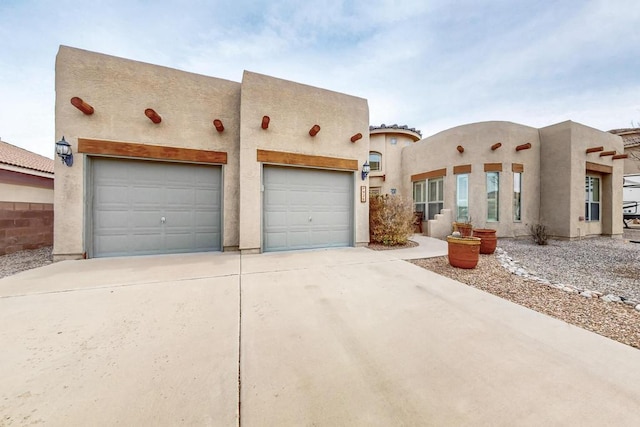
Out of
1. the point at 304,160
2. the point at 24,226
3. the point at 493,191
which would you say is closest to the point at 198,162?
the point at 304,160

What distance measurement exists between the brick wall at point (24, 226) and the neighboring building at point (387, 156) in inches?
503

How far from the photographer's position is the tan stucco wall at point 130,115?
5082 mm

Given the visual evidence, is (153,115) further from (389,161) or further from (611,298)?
(389,161)

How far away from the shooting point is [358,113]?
22.5ft

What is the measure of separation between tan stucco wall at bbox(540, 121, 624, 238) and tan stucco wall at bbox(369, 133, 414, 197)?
18.4ft

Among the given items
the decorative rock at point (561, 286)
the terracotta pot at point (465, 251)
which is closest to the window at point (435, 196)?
the decorative rock at point (561, 286)

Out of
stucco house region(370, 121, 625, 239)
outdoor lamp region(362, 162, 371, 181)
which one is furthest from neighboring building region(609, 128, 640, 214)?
outdoor lamp region(362, 162, 371, 181)

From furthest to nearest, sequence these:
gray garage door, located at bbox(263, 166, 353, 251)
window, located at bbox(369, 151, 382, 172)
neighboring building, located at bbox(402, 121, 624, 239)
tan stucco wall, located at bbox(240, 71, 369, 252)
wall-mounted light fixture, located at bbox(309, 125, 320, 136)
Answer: window, located at bbox(369, 151, 382, 172) < neighboring building, located at bbox(402, 121, 624, 239) < gray garage door, located at bbox(263, 166, 353, 251) < wall-mounted light fixture, located at bbox(309, 125, 320, 136) < tan stucco wall, located at bbox(240, 71, 369, 252)

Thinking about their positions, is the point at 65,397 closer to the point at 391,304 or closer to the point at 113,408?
the point at 113,408

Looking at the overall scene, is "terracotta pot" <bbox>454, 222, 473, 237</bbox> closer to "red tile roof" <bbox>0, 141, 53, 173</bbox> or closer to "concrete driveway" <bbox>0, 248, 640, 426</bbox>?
"concrete driveway" <bbox>0, 248, 640, 426</bbox>

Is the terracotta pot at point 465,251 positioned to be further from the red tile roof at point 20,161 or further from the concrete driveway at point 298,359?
the red tile roof at point 20,161

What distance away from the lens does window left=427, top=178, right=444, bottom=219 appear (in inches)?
396

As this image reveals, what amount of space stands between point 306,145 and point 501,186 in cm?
816

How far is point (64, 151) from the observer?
4.89 metres
